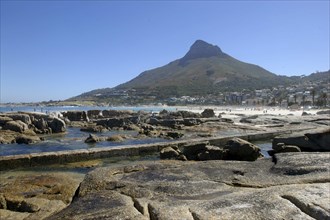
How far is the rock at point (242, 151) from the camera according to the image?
19.7m

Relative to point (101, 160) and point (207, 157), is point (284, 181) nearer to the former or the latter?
point (207, 157)

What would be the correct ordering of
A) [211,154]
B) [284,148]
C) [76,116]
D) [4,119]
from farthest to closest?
[76,116], [4,119], [284,148], [211,154]

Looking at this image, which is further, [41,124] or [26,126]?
[41,124]

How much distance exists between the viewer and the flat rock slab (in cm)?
867

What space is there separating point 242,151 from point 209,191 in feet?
31.7

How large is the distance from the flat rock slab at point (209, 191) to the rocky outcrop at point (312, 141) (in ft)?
21.6

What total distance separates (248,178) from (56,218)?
677cm

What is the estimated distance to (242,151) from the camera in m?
19.8

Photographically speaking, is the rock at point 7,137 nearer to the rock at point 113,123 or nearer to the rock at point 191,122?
the rock at point 113,123

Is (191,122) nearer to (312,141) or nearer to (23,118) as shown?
(23,118)

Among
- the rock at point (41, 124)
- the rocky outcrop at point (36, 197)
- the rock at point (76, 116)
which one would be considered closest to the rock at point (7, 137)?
the rock at point (41, 124)

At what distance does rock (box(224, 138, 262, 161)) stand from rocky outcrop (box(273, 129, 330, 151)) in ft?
13.2

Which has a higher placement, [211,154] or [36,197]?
[211,154]

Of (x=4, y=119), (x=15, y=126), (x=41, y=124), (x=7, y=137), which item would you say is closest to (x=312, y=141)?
(x=7, y=137)
